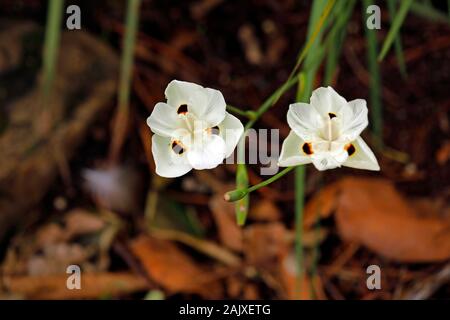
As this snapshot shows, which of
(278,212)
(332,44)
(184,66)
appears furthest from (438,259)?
(184,66)

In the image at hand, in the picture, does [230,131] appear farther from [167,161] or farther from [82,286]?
[82,286]

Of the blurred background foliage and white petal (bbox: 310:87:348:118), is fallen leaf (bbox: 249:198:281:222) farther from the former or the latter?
white petal (bbox: 310:87:348:118)

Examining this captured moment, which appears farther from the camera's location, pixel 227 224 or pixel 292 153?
pixel 227 224

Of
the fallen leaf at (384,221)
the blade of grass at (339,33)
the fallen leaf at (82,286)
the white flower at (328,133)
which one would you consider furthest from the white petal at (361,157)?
the fallen leaf at (82,286)

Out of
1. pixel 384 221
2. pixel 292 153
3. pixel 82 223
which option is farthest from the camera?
pixel 82 223

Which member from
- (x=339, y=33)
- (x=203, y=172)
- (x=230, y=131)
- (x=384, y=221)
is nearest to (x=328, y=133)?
(x=230, y=131)

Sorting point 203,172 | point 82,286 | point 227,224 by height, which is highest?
point 203,172
